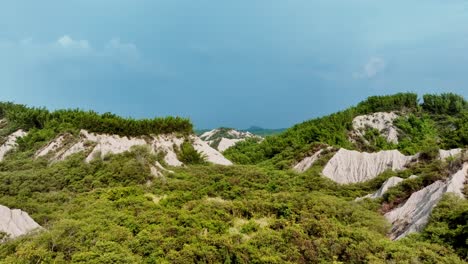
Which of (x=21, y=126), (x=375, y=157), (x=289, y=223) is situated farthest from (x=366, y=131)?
(x=21, y=126)

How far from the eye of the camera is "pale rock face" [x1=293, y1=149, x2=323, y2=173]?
38931mm

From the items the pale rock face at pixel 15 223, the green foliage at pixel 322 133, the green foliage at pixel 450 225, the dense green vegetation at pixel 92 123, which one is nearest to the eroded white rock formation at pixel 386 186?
the green foliage at pixel 450 225

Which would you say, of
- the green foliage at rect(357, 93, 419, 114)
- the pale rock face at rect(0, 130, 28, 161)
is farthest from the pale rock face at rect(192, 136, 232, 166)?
the green foliage at rect(357, 93, 419, 114)

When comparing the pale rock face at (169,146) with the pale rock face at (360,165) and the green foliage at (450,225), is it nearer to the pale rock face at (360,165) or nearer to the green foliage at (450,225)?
the pale rock face at (360,165)

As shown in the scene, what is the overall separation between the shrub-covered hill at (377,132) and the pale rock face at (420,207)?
69.4 feet

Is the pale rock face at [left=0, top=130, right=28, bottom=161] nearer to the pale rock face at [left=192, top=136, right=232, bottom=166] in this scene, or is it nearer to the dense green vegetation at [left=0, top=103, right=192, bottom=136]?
the dense green vegetation at [left=0, top=103, right=192, bottom=136]

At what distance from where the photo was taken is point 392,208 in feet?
77.9

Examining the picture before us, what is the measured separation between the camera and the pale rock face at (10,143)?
43934 millimetres

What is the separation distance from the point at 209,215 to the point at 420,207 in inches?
445

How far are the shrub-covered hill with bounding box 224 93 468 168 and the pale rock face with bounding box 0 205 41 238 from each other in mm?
28055

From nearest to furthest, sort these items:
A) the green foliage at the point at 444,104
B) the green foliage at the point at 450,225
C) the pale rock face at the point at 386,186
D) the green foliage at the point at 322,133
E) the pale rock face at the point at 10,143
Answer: the green foliage at the point at 450,225, the pale rock face at the point at 386,186, the pale rock face at the point at 10,143, the green foliage at the point at 322,133, the green foliage at the point at 444,104

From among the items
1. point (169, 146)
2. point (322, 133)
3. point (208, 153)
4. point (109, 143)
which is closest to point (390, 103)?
point (322, 133)

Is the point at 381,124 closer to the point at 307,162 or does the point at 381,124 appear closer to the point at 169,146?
the point at 307,162

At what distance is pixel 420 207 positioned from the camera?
20688 mm
